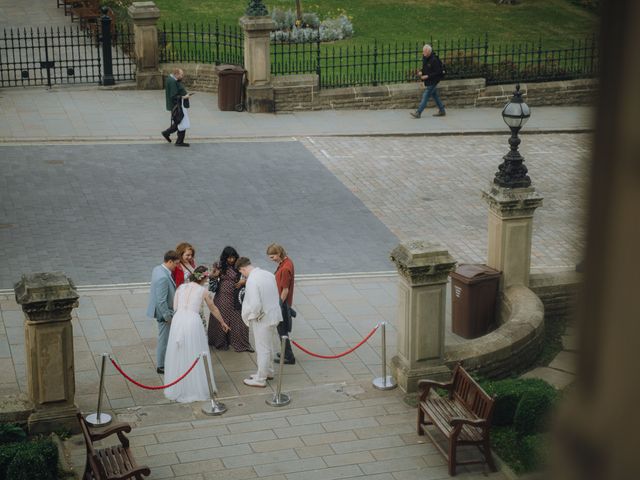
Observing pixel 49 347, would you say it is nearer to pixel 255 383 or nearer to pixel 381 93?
pixel 255 383

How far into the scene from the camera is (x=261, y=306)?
11.7 m

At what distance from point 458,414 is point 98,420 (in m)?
3.78

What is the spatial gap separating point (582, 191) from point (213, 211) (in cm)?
1837

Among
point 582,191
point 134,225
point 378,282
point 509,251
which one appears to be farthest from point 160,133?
point 582,191

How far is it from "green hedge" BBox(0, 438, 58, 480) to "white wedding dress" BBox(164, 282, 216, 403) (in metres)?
2.31

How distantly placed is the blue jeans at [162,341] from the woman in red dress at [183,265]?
0.69 m

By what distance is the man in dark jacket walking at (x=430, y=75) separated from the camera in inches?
969

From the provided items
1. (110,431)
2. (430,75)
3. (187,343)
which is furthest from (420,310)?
(430,75)

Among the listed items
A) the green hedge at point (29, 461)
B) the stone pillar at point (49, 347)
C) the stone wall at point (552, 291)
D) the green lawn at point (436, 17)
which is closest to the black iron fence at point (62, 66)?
the green lawn at point (436, 17)

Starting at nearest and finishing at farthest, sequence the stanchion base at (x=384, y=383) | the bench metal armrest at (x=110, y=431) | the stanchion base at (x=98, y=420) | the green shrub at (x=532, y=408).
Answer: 1. the bench metal armrest at (x=110, y=431)
2. the green shrub at (x=532, y=408)
3. the stanchion base at (x=98, y=420)
4. the stanchion base at (x=384, y=383)

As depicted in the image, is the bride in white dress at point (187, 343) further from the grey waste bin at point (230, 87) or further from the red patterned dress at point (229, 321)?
the grey waste bin at point (230, 87)

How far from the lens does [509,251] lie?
14.0 m

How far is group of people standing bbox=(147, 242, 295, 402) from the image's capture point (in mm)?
11523

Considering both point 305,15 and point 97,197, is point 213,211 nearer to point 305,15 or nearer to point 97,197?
point 97,197
